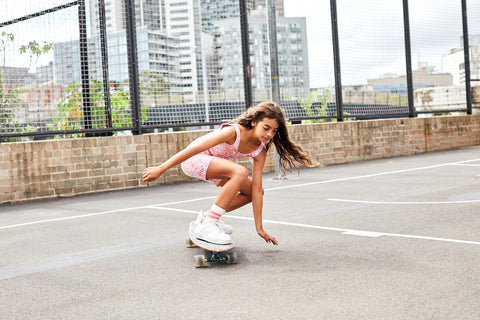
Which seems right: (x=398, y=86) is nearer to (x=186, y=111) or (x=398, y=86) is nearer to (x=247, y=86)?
(x=247, y=86)

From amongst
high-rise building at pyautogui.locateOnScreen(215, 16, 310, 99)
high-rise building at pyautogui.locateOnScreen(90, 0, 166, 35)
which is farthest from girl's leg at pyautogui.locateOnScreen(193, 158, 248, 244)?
high-rise building at pyautogui.locateOnScreen(215, 16, 310, 99)

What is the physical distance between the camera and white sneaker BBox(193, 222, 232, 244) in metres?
4.36

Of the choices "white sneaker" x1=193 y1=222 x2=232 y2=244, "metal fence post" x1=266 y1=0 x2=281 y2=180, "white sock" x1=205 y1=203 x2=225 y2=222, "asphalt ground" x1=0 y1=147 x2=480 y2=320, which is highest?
"metal fence post" x1=266 y1=0 x2=281 y2=180

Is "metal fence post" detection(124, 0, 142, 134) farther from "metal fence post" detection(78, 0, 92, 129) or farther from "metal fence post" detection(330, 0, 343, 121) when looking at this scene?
"metal fence post" detection(330, 0, 343, 121)

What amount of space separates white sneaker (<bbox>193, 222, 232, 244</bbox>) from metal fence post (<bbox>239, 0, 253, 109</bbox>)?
8.29 m

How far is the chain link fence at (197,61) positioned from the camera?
9.89m

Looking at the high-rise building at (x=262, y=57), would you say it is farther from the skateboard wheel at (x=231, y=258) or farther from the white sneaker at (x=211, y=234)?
the skateboard wheel at (x=231, y=258)

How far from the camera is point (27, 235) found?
20.3 ft

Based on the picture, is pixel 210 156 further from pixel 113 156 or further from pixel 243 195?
pixel 113 156

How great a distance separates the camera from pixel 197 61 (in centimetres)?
1177

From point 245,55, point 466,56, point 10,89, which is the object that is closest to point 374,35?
point 245,55

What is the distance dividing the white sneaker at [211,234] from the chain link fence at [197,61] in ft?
20.6

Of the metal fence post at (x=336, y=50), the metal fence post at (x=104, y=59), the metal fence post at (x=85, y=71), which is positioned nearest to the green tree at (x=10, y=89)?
the metal fence post at (x=85, y=71)

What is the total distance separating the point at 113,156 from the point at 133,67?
1.76 m
